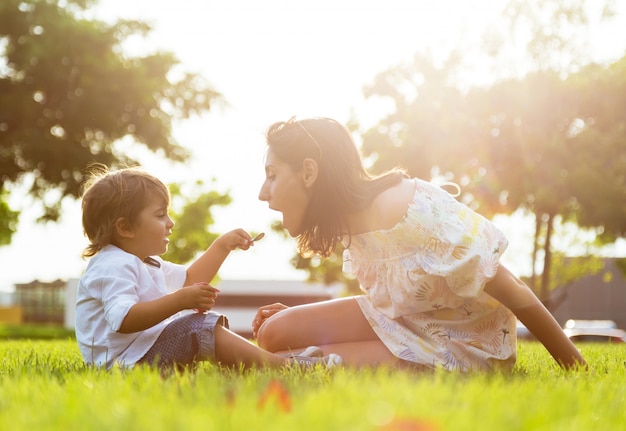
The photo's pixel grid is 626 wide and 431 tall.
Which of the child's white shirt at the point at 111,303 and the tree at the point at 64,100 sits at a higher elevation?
the tree at the point at 64,100

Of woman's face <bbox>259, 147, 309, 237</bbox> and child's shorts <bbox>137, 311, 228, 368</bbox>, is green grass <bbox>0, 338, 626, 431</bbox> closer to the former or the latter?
child's shorts <bbox>137, 311, 228, 368</bbox>

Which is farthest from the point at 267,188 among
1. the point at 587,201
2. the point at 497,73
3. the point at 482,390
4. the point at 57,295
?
the point at 57,295

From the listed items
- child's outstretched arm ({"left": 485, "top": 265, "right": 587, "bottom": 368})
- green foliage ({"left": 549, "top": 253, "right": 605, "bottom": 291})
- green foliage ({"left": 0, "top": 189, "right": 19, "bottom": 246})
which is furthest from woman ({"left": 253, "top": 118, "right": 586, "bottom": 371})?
green foliage ({"left": 549, "top": 253, "right": 605, "bottom": 291})

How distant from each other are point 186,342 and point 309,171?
1.11m

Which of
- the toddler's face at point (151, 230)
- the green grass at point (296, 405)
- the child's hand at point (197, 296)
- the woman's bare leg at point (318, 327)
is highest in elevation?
the toddler's face at point (151, 230)

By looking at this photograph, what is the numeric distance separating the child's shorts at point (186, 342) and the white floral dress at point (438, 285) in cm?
95

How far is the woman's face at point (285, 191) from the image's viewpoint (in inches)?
162

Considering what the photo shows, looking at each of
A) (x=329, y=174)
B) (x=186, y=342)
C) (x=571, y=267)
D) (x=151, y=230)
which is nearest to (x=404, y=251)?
(x=329, y=174)

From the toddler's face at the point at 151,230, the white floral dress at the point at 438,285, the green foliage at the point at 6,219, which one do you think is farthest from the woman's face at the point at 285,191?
the green foliage at the point at 6,219

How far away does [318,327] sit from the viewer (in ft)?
14.7

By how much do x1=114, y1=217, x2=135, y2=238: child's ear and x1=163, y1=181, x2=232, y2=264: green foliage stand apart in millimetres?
33587

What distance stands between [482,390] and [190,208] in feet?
118

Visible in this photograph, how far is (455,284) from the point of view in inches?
150

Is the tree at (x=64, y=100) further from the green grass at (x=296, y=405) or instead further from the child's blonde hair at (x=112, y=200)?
the green grass at (x=296, y=405)
